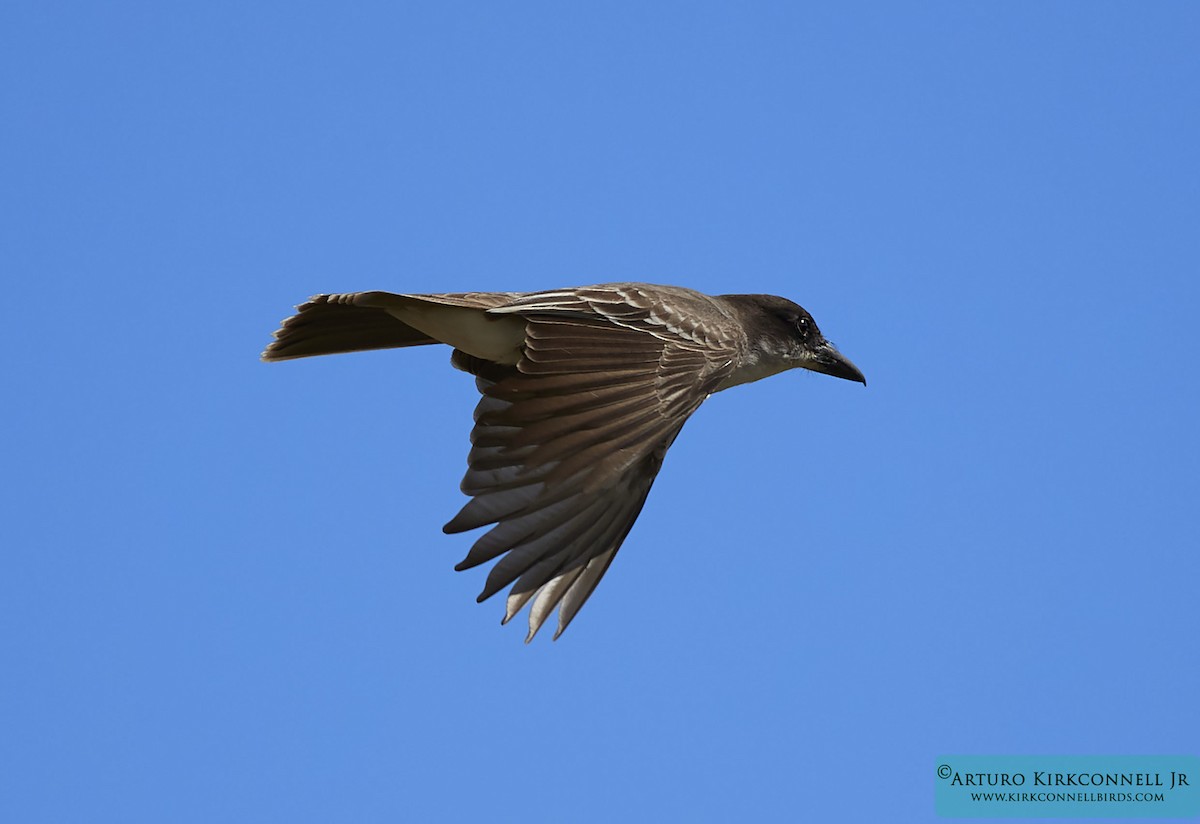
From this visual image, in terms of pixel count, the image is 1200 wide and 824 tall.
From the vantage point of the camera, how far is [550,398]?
22.0 ft

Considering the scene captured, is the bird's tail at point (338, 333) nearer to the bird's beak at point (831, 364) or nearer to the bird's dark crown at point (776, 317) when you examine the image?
the bird's dark crown at point (776, 317)

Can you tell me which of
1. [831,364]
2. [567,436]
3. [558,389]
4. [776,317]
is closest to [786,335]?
[776,317]

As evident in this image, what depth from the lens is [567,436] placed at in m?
6.61

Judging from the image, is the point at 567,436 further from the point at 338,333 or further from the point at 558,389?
the point at 338,333

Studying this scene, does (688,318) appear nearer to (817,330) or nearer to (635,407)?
(635,407)

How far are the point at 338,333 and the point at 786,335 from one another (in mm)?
2613

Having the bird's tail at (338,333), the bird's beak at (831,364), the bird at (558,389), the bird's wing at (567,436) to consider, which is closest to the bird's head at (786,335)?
the bird's beak at (831,364)

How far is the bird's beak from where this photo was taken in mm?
9078

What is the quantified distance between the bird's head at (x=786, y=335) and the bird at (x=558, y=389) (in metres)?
0.17

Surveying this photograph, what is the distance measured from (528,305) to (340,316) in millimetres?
1224

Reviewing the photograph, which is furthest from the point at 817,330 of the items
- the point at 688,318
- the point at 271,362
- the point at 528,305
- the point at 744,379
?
the point at 271,362

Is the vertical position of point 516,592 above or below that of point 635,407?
below

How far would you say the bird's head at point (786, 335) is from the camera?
8.71 metres

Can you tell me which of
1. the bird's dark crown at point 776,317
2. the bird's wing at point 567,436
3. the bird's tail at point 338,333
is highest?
the bird's dark crown at point 776,317
